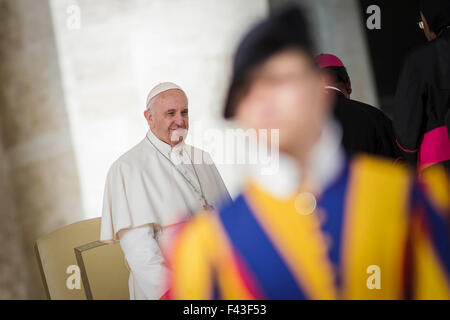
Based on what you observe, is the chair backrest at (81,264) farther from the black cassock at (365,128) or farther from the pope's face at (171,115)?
the black cassock at (365,128)

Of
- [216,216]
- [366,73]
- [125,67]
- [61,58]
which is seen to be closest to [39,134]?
[61,58]

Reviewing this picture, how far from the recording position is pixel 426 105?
5.65 ft

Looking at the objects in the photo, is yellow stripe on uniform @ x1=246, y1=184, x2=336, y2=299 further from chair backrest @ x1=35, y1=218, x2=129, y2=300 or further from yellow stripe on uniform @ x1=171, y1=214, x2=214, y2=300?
chair backrest @ x1=35, y1=218, x2=129, y2=300

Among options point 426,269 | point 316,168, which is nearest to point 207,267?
point 316,168

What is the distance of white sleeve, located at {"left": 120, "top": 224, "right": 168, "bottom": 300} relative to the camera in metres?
1.80

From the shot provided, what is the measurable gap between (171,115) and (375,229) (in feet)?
3.77

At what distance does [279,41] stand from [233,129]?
3.43 feet

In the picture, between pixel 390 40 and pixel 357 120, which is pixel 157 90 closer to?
pixel 357 120

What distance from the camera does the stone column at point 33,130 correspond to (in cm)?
214

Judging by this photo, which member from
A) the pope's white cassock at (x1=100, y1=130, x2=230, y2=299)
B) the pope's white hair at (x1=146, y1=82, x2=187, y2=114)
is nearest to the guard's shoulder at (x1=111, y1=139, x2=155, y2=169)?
the pope's white cassock at (x1=100, y1=130, x2=230, y2=299)

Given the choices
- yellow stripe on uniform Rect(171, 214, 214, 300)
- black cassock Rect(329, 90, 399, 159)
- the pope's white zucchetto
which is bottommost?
yellow stripe on uniform Rect(171, 214, 214, 300)

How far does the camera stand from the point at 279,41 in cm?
103

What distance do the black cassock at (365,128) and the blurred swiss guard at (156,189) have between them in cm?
54

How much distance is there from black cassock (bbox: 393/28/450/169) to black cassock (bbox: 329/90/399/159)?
97mm
